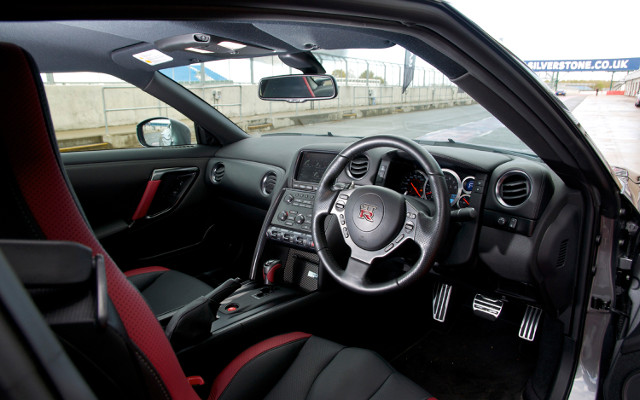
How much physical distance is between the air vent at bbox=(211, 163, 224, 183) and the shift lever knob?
46.5 inches

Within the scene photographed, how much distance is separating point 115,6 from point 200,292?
184 centimetres

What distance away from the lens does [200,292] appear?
225 centimetres

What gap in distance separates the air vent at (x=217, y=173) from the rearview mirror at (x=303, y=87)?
0.85 m

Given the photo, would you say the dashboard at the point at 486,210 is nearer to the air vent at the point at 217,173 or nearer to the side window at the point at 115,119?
the air vent at the point at 217,173

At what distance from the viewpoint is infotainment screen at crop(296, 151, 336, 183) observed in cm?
250

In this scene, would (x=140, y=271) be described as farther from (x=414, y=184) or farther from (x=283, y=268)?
(x=414, y=184)

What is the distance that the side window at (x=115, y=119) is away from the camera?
2852 millimetres

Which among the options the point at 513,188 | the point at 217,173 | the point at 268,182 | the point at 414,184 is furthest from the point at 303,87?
the point at 513,188

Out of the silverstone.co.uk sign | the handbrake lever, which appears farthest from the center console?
the silverstone.co.uk sign

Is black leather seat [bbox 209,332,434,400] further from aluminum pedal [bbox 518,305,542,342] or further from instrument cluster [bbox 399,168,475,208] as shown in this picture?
aluminum pedal [bbox 518,305,542,342]

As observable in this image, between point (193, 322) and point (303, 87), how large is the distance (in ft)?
4.87

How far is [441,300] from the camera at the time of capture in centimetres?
264

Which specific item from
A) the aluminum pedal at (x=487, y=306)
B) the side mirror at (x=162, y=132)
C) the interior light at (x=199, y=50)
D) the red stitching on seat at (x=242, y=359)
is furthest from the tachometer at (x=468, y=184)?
the side mirror at (x=162, y=132)

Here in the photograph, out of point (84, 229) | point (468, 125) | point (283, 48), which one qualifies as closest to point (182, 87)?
point (283, 48)
